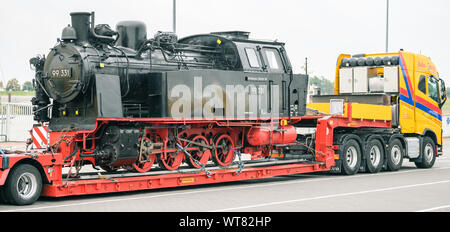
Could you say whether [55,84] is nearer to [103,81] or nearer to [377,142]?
[103,81]

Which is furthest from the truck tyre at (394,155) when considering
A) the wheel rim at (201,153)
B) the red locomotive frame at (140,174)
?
the wheel rim at (201,153)

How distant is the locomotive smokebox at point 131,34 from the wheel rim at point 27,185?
446 cm

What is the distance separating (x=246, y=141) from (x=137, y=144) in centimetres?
398

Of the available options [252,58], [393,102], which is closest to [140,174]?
[252,58]

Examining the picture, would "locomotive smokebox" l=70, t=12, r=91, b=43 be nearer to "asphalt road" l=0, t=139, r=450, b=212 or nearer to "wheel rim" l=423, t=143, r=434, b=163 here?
"asphalt road" l=0, t=139, r=450, b=212

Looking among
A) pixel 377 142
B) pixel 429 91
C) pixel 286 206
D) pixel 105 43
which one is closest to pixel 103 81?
pixel 105 43

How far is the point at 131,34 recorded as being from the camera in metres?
15.2

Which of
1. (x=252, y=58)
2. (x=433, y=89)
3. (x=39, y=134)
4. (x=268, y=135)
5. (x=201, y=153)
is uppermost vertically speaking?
(x=252, y=58)

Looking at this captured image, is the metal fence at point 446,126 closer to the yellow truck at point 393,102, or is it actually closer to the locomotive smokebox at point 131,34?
the yellow truck at point 393,102

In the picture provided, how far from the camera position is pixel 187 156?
15406 mm

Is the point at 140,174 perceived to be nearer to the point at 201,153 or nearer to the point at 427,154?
the point at 201,153

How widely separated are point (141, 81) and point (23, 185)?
3841 mm

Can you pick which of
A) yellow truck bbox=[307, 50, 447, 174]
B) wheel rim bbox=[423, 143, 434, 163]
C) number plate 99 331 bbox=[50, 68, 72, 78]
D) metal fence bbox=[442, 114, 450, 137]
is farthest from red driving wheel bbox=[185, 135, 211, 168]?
metal fence bbox=[442, 114, 450, 137]

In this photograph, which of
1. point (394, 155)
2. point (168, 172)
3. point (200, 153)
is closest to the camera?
point (168, 172)
